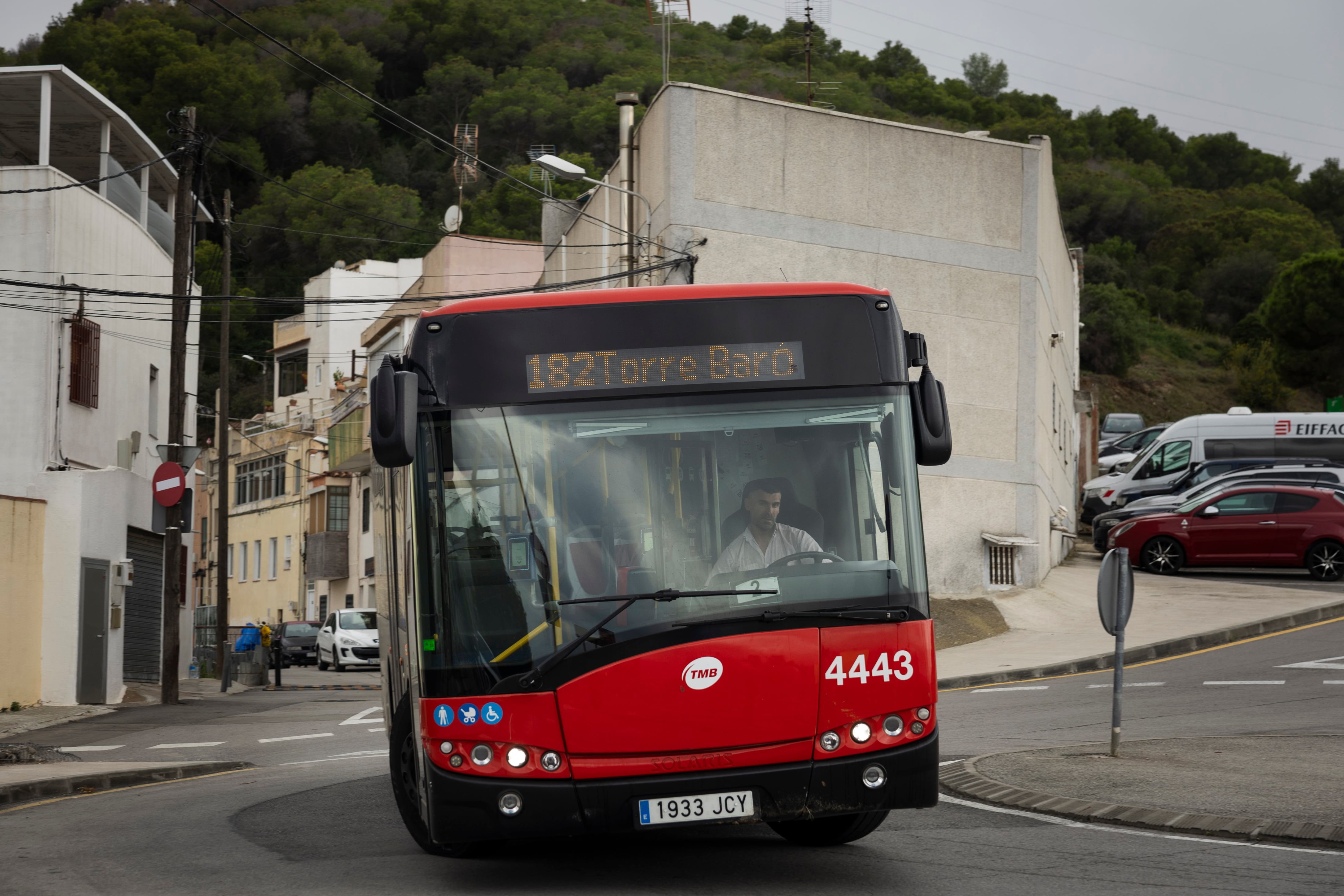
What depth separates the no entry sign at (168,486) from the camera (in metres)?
22.5

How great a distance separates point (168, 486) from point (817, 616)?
18.1 m

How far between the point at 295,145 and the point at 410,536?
195ft

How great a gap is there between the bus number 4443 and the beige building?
727 inches

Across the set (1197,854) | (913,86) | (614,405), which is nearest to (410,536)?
(614,405)

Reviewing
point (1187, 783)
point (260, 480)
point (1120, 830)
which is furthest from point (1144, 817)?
point (260, 480)

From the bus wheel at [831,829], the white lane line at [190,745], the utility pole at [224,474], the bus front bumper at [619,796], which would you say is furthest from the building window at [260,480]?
the bus front bumper at [619,796]

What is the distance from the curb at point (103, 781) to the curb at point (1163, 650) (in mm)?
9483

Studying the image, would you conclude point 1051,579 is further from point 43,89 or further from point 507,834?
point 507,834

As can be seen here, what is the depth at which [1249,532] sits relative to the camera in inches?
1115

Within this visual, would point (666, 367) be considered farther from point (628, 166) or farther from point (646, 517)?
point (628, 166)

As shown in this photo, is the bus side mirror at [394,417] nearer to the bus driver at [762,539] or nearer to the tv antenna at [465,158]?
the bus driver at [762,539]

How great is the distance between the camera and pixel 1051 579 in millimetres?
29016

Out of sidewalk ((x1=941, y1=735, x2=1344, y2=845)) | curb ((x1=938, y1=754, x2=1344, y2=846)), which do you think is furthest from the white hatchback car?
curb ((x1=938, y1=754, x2=1344, y2=846))

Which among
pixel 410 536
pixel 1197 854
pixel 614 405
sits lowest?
pixel 1197 854
